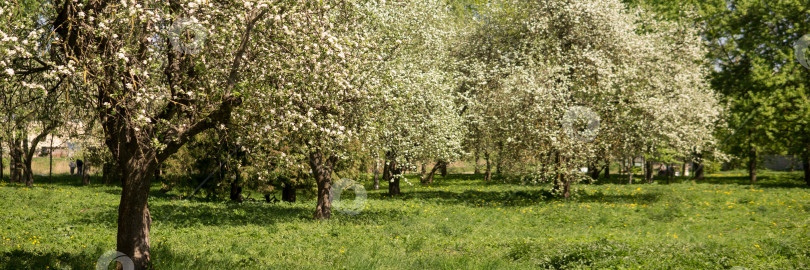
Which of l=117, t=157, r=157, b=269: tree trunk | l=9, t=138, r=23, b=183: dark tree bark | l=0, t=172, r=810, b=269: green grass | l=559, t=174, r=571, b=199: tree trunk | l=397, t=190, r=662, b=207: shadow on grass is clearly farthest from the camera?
l=9, t=138, r=23, b=183: dark tree bark

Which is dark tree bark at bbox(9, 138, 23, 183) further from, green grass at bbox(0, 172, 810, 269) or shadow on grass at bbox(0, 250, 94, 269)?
shadow on grass at bbox(0, 250, 94, 269)

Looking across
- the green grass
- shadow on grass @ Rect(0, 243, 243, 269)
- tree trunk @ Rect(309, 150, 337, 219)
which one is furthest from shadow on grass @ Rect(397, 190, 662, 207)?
shadow on grass @ Rect(0, 243, 243, 269)

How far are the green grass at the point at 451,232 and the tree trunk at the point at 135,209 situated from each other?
37.9 inches

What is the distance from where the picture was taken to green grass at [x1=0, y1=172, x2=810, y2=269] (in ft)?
43.7

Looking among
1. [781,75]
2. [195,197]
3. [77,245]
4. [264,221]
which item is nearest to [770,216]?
[781,75]

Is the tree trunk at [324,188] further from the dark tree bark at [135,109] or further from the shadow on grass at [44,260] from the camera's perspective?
the dark tree bark at [135,109]

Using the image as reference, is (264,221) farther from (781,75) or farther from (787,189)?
(787,189)

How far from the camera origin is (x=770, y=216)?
2412 centimetres

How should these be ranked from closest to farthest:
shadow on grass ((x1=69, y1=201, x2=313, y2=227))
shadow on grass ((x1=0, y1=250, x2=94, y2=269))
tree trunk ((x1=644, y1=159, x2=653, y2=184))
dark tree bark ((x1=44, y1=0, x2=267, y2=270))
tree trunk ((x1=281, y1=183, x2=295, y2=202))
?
dark tree bark ((x1=44, y1=0, x2=267, y2=270)), shadow on grass ((x1=0, y1=250, x2=94, y2=269)), shadow on grass ((x1=69, y1=201, x2=313, y2=227)), tree trunk ((x1=281, y1=183, x2=295, y2=202)), tree trunk ((x1=644, y1=159, x2=653, y2=184))

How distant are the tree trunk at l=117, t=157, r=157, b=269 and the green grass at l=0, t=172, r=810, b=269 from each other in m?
0.96

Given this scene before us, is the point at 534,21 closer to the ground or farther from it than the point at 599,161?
farther from it

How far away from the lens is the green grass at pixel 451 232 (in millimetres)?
13320

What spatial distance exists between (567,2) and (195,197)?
910 inches

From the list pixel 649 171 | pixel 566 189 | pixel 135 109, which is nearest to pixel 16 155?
pixel 566 189
